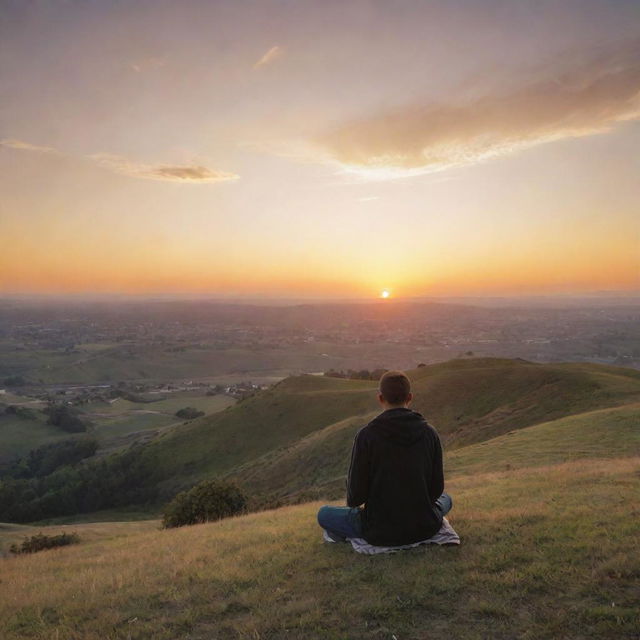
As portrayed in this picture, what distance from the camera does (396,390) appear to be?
24.2ft

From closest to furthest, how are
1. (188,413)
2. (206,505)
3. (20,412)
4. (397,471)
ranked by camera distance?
(397,471) → (206,505) → (188,413) → (20,412)

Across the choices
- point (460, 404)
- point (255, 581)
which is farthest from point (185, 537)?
point (460, 404)

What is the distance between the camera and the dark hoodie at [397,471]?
7344mm

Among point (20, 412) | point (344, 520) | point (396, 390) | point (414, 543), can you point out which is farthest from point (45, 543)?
point (20, 412)

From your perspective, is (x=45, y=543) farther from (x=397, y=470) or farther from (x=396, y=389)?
(x=396, y=389)

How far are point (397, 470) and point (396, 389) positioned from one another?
1.21 meters

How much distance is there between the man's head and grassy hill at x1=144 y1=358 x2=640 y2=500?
22.0 meters

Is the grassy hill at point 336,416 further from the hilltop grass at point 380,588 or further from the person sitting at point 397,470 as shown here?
the person sitting at point 397,470

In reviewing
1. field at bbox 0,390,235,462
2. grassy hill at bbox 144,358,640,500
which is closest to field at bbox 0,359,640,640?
grassy hill at bbox 144,358,640,500

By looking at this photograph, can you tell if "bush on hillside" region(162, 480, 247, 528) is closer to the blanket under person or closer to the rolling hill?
the rolling hill

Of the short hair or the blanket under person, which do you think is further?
the blanket under person

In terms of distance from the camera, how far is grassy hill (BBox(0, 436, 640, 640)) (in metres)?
5.86

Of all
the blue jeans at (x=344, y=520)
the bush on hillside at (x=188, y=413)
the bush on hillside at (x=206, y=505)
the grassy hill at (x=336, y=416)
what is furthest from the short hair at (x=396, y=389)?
the bush on hillside at (x=188, y=413)

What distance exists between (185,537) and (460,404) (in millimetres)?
35987
